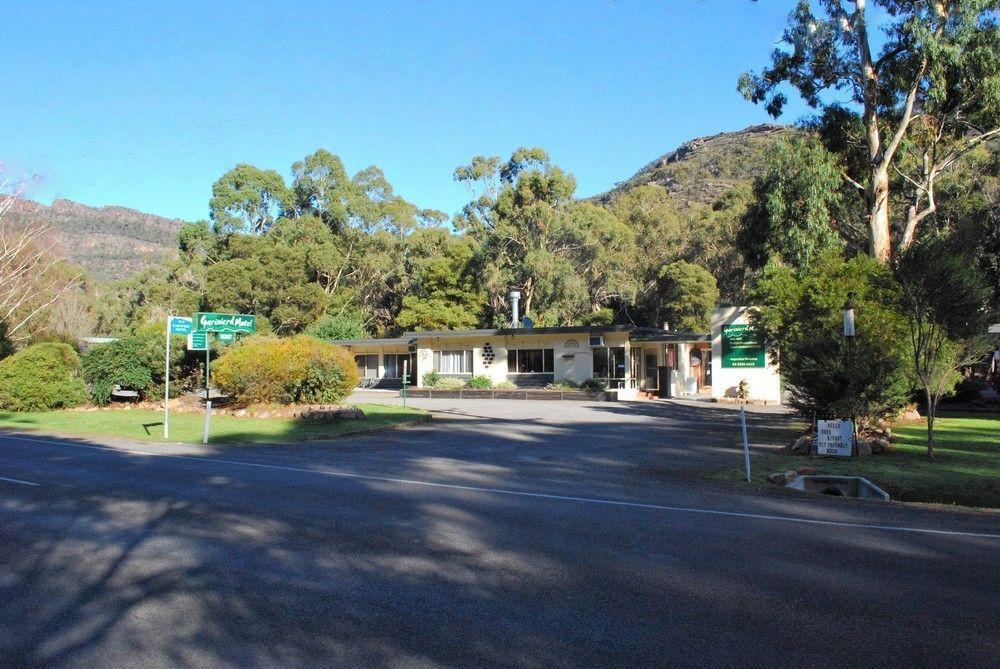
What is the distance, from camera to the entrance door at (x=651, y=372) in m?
43.9

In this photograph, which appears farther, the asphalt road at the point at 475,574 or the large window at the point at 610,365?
the large window at the point at 610,365

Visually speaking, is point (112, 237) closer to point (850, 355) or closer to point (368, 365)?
point (368, 365)

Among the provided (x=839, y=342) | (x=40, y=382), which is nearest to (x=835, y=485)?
(x=839, y=342)

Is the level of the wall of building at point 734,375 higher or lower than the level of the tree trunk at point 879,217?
lower

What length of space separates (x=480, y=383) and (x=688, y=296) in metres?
22.9

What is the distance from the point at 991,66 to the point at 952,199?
41.6 ft

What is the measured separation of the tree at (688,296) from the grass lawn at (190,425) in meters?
35.5

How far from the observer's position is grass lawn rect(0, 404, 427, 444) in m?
21.9

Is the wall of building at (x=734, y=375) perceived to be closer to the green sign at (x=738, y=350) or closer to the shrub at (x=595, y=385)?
the green sign at (x=738, y=350)

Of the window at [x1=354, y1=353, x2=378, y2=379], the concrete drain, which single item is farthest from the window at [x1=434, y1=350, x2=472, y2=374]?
the concrete drain

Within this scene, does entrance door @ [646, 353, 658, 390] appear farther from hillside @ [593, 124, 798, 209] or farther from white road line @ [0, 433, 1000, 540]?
hillside @ [593, 124, 798, 209]

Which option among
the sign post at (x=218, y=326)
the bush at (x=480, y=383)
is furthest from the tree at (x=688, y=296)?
the sign post at (x=218, y=326)

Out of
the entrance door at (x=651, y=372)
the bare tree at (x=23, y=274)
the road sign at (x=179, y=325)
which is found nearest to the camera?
the road sign at (x=179, y=325)

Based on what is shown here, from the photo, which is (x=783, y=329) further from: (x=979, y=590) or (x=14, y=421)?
(x=14, y=421)
